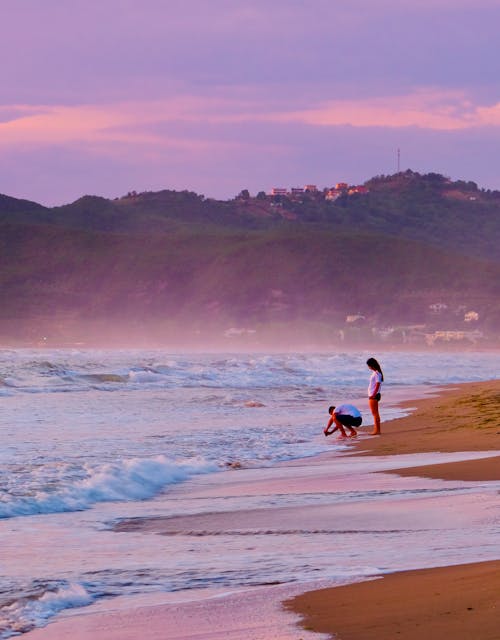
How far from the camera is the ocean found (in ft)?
18.1

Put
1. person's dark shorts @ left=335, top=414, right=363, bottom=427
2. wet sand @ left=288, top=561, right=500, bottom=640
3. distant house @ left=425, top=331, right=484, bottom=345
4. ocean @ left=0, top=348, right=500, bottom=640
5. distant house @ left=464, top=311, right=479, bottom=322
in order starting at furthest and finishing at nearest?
distant house @ left=464, top=311, right=479, bottom=322
distant house @ left=425, top=331, right=484, bottom=345
person's dark shorts @ left=335, top=414, right=363, bottom=427
ocean @ left=0, top=348, right=500, bottom=640
wet sand @ left=288, top=561, right=500, bottom=640

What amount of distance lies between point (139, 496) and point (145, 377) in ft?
76.2

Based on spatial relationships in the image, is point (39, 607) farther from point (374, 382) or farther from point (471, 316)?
point (471, 316)

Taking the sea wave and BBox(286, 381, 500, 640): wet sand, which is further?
the sea wave

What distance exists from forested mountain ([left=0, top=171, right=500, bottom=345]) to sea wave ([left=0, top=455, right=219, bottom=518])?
82429 mm

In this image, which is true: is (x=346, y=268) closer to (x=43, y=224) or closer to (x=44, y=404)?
(x=43, y=224)

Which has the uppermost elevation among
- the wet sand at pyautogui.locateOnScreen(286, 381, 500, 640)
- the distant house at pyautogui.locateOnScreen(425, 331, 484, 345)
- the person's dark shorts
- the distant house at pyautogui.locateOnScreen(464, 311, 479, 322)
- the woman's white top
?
the wet sand at pyautogui.locateOnScreen(286, 381, 500, 640)

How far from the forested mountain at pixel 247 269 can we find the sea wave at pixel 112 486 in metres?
82.4

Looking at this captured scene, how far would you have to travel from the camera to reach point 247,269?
458ft

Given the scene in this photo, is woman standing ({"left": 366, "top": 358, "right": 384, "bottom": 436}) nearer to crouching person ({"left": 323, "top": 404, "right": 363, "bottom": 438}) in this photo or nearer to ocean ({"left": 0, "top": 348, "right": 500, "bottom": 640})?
crouching person ({"left": 323, "top": 404, "right": 363, "bottom": 438})

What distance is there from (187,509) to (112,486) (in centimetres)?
161

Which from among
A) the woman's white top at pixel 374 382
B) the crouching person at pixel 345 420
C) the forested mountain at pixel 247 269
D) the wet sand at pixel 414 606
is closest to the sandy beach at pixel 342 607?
the wet sand at pixel 414 606

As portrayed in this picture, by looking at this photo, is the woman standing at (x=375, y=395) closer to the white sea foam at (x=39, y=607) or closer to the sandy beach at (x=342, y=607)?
the sandy beach at (x=342, y=607)

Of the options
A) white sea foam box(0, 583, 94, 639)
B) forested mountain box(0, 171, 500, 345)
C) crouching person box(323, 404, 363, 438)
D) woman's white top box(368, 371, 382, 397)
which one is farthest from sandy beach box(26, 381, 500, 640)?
forested mountain box(0, 171, 500, 345)
